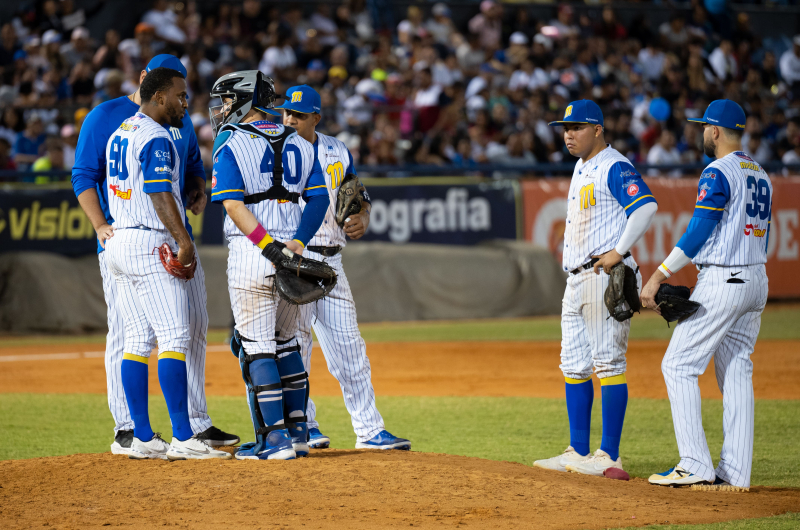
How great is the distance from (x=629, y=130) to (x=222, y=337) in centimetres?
911

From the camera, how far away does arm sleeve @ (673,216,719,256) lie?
16.2ft

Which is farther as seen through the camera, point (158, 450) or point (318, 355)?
point (318, 355)

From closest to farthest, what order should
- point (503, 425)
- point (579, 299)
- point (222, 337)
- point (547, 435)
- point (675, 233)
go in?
point (579, 299) → point (547, 435) → point (503, 425) → point (222, 337) → point (675, 233)

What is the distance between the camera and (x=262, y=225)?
4.92 metres

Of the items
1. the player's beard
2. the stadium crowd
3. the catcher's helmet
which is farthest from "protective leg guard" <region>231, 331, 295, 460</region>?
the stadium crowd

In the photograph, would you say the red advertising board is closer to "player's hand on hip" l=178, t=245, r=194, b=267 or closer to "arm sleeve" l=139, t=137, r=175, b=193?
"player's hand on hip" l=178, t=245, r=194, b=267

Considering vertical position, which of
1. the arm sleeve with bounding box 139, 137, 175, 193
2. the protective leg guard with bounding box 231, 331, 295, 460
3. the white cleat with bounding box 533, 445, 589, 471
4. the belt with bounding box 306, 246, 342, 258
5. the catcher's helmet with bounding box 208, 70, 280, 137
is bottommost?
the white cleat with bounding box 533, 445, 589, 471

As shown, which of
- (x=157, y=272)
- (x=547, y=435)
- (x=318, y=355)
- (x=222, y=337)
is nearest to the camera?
(x=157, y=272)

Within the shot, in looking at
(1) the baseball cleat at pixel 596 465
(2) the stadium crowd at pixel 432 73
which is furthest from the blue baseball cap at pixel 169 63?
(2) the stadium crowd at pixel 432 73

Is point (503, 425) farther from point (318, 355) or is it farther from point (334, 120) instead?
point (334, 120)

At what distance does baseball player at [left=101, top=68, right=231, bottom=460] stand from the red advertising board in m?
10.7

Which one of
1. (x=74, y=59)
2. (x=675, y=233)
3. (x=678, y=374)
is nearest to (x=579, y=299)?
(x=678, y=374)

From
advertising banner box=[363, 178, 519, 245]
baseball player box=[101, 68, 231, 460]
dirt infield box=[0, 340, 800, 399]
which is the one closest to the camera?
baseball player box=[101, 68, 231, 460]

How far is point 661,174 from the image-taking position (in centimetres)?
1661
